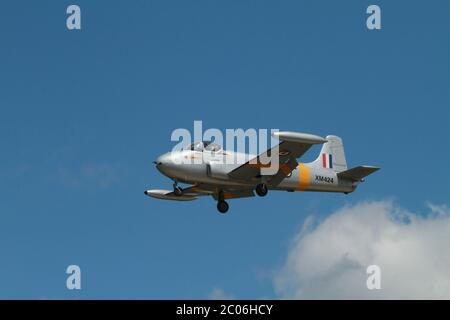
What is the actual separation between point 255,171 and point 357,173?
5.74 metres

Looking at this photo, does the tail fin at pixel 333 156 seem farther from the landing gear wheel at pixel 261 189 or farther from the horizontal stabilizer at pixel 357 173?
the landing gear wheel at pixel 261 189

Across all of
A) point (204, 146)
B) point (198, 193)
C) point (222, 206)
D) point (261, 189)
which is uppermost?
point (204, 146)

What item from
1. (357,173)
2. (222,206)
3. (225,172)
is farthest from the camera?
(357,173)

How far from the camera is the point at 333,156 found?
42875 millimetres

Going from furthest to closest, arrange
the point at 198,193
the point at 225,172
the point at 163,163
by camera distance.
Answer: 1. the point at 198,193
2. the point at 225,172
3. the point at 163,163

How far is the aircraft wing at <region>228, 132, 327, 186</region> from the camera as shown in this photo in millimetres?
36875

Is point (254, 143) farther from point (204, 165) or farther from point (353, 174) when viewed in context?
point (353, 174)

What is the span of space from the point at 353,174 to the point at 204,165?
8117 mm

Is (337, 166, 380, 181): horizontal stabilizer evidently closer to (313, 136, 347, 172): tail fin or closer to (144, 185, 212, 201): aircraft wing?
(313, 136, 347, 172): tail fin

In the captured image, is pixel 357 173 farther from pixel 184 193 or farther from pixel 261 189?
pixel 184 193

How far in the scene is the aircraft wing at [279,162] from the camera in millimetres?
36875

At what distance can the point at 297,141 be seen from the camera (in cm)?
3578

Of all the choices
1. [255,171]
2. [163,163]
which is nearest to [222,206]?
[255,171]
